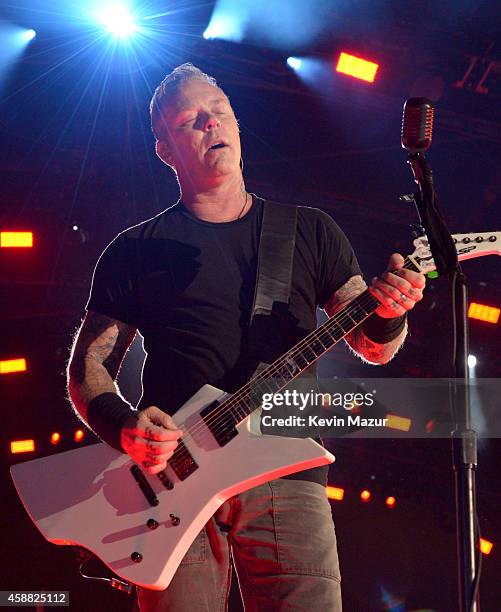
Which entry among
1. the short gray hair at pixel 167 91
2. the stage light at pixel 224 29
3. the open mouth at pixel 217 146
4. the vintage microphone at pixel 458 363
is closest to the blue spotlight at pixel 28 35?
the stage light at pixel 224 29

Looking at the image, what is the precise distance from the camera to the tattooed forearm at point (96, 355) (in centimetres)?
302

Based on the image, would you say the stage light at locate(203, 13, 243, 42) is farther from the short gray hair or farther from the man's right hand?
the man's right hand

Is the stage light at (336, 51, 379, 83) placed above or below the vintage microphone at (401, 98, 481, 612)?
above

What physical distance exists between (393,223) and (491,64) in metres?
1.78

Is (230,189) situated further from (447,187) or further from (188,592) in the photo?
(447,187)

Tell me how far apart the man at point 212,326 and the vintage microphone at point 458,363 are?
1.57ft

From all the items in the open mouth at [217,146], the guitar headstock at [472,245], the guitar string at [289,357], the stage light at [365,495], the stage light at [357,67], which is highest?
the stage light at [357,67]

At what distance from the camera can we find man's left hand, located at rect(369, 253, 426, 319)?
8.61ft

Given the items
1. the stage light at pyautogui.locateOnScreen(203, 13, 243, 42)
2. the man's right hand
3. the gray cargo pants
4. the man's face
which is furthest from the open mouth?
the stage light at pyautogui.locateOnScreen(203, 13, 243, 42)

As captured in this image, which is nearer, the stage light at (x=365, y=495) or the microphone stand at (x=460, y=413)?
the microphone stand at (x=460, y=413)

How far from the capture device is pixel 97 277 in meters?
3.18

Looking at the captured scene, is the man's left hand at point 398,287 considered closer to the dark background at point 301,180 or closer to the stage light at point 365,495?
the dark background at point 301,180

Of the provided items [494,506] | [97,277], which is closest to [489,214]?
[494,506]

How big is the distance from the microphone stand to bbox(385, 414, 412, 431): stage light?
6260mm
